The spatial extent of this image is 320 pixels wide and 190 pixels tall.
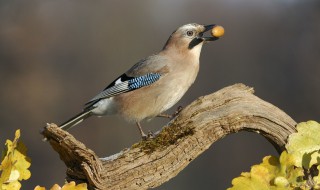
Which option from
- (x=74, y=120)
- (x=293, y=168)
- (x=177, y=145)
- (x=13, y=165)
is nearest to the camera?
(x=293, y=168)

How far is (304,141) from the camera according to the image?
4.64ft

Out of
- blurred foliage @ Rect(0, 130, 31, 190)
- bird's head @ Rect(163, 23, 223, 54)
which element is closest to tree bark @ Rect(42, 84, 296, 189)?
blurred foliage @ Rect(0, 130, 31, 190)

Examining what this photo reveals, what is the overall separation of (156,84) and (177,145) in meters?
1.36

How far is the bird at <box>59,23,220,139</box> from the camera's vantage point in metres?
3.25

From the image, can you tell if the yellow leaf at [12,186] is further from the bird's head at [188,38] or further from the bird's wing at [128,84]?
the bird's head at [188,38]

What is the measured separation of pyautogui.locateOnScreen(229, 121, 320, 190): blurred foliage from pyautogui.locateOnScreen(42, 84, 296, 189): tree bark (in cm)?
43

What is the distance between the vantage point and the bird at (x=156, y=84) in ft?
10.7

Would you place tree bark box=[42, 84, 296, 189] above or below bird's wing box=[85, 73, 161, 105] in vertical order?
below

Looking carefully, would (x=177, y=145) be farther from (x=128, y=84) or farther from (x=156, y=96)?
(x=128, y=84)

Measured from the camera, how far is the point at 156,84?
3.29m

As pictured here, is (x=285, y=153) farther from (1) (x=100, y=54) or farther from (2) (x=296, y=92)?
→ (1) (x=100, y=54)

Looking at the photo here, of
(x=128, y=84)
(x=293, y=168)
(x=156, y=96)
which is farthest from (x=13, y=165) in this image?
(x=128, y=84)

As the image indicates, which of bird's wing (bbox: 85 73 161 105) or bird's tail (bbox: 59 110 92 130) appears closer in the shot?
bird's tail (bbox: 59 110 92 130)

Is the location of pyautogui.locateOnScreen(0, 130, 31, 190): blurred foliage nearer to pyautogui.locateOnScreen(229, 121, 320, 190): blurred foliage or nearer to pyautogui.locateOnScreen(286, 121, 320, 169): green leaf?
pyautogui.locateOnScreen(229, 121, 320, 190): blurred foliage
